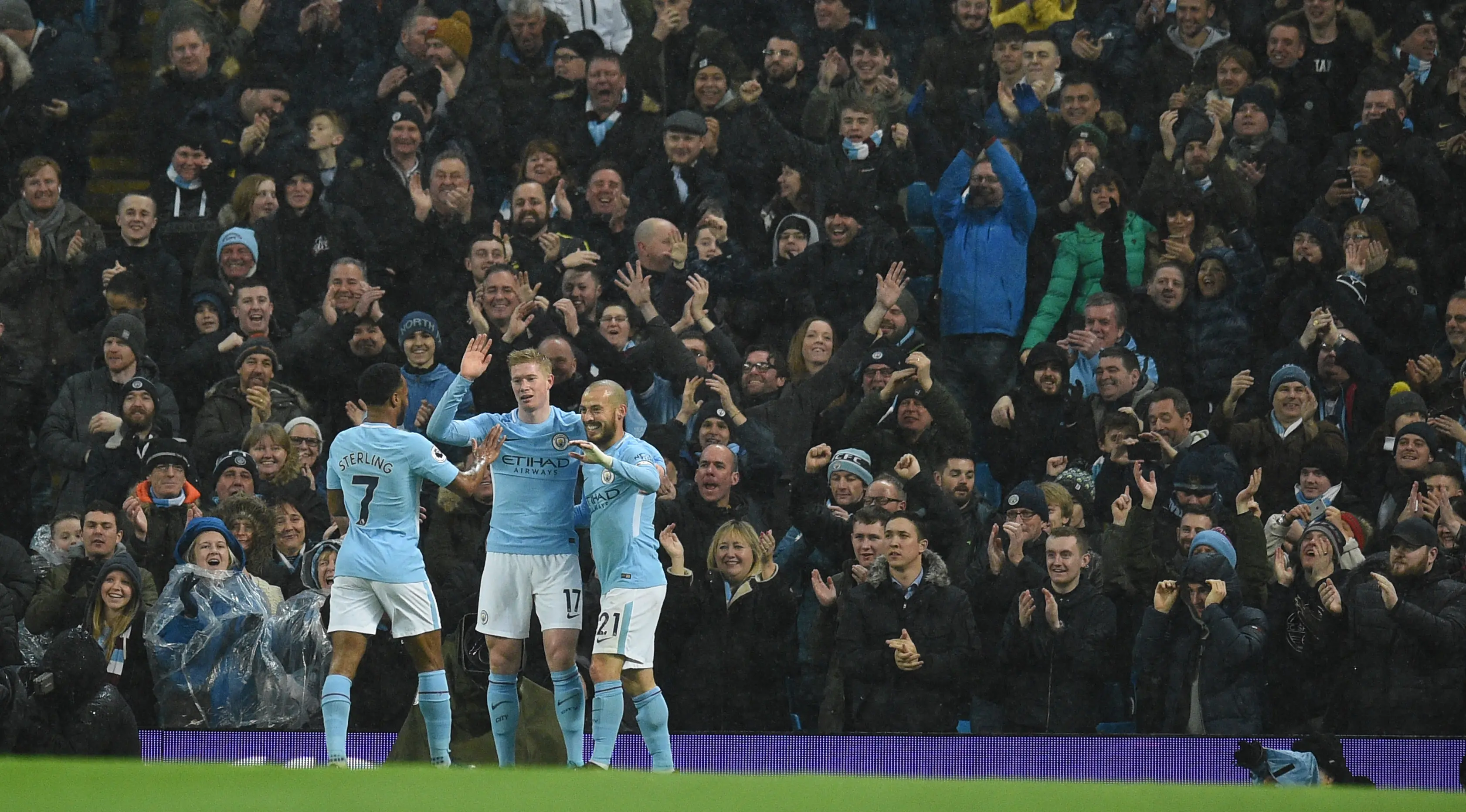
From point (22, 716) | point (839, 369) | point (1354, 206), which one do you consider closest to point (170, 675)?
point (22, 716)

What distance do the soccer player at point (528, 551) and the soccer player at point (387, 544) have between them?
0.78 feet

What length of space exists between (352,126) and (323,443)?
9.35 ft

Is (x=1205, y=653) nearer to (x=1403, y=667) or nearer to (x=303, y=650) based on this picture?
(x=1403, y=667)

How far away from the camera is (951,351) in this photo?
1246 cm

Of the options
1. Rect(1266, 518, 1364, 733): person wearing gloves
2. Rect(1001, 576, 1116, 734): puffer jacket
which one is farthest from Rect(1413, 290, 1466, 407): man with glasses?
Rect(1001, 576, 1116, 734): puffer jacket

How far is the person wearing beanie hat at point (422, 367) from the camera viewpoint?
38.4ft

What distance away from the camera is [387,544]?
8.71 meters

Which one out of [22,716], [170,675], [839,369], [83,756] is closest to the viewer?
[83,756]

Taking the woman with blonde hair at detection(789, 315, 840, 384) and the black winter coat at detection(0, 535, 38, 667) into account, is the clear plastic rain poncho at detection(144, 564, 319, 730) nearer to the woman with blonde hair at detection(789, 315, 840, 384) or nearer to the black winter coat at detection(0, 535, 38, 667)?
the black winter coat at detection(0, 535, 38, 667)

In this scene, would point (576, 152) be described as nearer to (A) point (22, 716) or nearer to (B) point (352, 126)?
(B) point (352, 126)

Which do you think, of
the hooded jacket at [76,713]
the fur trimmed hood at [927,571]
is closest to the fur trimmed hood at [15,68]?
the hooded jacket at [76,713]

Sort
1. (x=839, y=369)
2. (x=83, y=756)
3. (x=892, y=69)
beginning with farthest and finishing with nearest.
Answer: (x=892, y=69)
(x=839, y=369)
(x=83, y=756)

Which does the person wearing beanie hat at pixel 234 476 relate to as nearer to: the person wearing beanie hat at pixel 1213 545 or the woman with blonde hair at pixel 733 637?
the woman with blonde hair at pixel 733 637

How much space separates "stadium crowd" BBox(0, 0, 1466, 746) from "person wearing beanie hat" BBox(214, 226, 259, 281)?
0.02m
